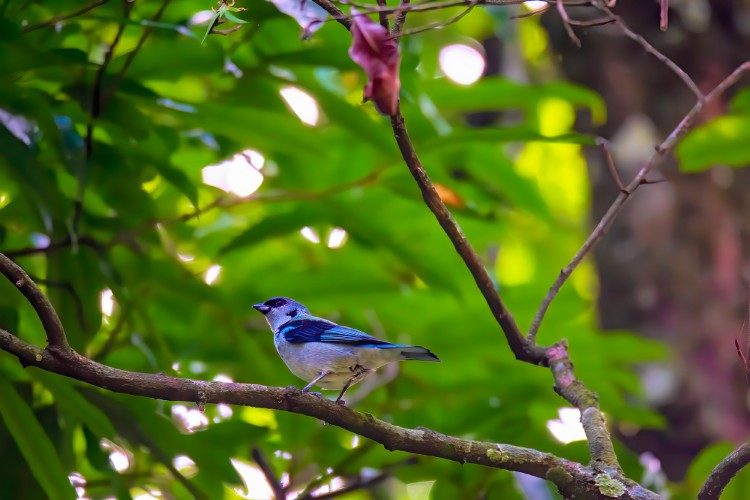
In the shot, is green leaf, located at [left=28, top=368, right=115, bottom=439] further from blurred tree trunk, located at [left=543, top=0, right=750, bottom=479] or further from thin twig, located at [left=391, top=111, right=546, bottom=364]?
blurred tree trunk, located at [left=543, top=0, right=750, bottom=479]

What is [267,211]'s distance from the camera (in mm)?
5562

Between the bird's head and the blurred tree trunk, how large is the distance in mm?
2883

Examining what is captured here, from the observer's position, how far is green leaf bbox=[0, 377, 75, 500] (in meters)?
3.19

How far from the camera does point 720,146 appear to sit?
16.2 feet

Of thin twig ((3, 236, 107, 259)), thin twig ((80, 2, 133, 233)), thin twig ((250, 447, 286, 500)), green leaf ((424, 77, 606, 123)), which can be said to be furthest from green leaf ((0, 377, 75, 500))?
green leaf ((424, 77, 606, 123))

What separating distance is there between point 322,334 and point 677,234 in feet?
12.3

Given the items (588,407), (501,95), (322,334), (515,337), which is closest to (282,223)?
(322,334)

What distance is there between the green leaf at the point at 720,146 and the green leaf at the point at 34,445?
132 inches

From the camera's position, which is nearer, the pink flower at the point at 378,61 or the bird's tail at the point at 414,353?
the pink flower at the point at 378,61

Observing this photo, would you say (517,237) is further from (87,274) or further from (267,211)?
(87,274)

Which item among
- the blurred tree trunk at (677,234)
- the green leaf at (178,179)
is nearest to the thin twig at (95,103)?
the green leaf at (178,179)

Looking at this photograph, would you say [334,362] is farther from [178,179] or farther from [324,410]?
[178,179]

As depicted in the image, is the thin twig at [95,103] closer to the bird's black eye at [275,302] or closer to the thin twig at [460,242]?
the bird's black eye at [275,302]

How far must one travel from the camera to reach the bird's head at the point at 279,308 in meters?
4.49
